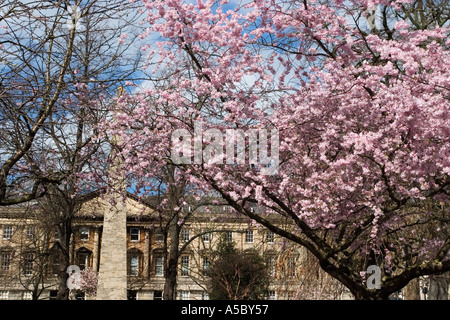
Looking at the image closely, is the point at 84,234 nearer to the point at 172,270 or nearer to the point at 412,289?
the point at 172,270

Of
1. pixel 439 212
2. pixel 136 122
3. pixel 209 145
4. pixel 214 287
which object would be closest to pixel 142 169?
pixel 136 122

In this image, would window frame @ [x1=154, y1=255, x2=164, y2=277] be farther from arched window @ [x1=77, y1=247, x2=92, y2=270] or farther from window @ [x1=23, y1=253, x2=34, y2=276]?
window @ [x1=23, y1=253, x2=34, y2=276]

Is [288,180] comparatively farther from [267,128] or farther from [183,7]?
[183,7]

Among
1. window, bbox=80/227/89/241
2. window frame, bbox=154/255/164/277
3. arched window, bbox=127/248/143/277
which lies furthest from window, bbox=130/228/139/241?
window, bbox=80/227/89/241

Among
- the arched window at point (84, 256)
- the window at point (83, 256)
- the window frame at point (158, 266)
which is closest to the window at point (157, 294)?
the window frame at point (158, 266)

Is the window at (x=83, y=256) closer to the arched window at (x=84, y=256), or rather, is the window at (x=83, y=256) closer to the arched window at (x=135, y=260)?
the arched window at (x=84, y=256)

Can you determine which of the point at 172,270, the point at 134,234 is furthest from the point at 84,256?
the point at 172,270

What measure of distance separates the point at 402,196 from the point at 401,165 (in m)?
0.75

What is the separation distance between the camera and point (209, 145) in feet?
34.1

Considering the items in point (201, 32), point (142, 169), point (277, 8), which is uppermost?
point (277, 8)

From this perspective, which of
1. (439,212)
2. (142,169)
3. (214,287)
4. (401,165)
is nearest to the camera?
(401,165)

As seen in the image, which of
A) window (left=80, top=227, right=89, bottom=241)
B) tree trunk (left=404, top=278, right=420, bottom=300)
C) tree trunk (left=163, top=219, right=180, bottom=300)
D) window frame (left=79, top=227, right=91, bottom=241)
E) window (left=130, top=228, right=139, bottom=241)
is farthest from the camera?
window (left=130, top=228, right=139, bottom=241)

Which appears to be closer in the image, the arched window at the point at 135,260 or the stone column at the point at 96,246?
the stone column at the point at 96,246

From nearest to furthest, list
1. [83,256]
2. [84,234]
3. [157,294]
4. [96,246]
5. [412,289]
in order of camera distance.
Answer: [412,289] → [96,246] → [84,234] → [83,256] → [157,294]
